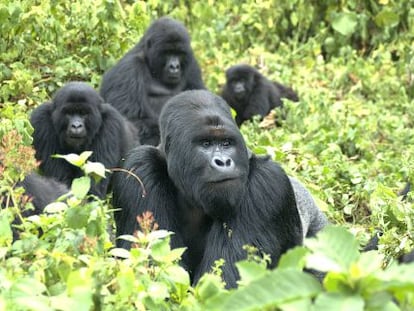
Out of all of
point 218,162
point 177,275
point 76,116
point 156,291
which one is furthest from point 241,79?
point 156,291

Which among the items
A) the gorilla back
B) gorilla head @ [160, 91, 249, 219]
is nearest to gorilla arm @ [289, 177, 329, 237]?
the gorilla back

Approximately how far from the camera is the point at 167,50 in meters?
8.79

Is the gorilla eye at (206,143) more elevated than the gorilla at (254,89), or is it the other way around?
the gorilla eye at (206,143)

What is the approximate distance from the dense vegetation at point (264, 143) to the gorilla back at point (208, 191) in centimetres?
30

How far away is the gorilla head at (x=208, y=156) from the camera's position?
4.13 meters

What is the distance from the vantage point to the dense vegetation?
256cm

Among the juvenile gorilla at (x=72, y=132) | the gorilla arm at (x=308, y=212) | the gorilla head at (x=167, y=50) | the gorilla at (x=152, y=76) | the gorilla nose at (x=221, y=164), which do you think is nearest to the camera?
the gorilla nose at (x=221, y=164)

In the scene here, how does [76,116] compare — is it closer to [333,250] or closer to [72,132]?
[72,132]

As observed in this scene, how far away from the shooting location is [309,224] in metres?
5.29

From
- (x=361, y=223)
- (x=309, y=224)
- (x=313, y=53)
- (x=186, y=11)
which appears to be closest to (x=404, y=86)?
(x=313, y=53)

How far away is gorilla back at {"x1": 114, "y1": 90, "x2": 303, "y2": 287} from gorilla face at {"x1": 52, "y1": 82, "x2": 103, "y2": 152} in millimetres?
2458

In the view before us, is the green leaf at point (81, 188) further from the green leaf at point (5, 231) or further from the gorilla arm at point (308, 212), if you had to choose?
the gorilla arm at point (308, 212)

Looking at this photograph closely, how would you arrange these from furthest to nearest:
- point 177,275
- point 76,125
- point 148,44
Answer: point 148,44 < point 76,125 < point 177,275

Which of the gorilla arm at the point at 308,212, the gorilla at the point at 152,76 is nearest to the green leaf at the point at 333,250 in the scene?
the gorilla arm at the point at 308,212
